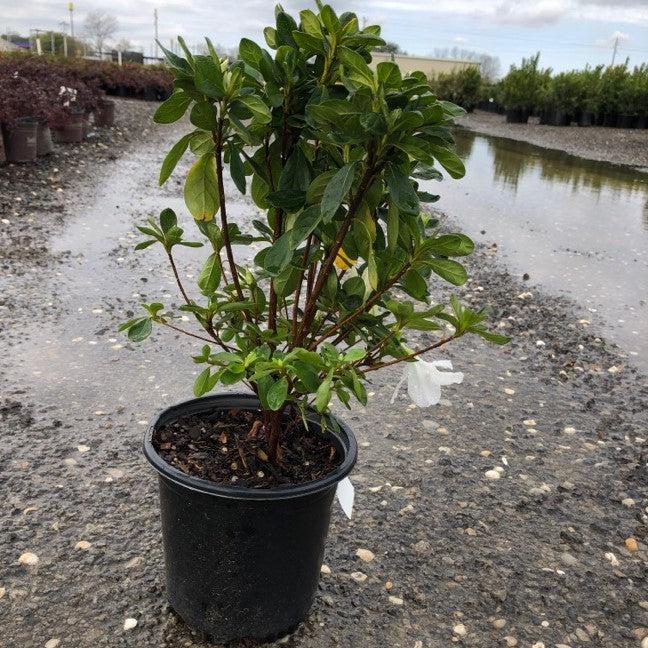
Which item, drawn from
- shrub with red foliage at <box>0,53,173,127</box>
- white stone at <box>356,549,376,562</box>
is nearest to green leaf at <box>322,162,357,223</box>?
white stone at <box>356,549,376,562</box>

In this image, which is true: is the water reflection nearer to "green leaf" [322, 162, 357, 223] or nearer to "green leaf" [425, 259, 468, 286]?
"green leaf" [425, 259, 468, 286]

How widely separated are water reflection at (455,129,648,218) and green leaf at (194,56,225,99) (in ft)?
25.9

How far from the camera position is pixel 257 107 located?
1.20 metres

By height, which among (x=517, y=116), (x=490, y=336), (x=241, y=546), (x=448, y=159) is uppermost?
(x=448, y=159)

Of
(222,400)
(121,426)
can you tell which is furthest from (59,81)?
(222,400)

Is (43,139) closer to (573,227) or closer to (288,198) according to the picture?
(573,227)

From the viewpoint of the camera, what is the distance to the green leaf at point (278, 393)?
4.40 ft

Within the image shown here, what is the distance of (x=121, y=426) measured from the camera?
2.78 meters

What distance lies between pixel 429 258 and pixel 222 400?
796mm

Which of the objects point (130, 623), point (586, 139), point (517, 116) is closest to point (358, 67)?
point (130, 623)

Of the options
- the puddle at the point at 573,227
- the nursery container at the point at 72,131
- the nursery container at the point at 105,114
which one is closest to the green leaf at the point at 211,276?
the puddle at the point at 573,227

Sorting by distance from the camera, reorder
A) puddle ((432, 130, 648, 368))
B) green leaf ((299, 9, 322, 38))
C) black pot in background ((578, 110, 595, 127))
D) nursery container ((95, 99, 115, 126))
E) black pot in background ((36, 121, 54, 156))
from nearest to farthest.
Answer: green leaf ((299, 9, 322, 38)), puddle ((432, 130, 648, 368)), black pot in background ((36, 121, 54, 156)), nursery container ((95, 99, 115, 126)), black pot in background ((578, 110, 595, 127))

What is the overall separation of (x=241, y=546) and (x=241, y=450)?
0.22 meters

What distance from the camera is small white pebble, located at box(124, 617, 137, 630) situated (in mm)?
1795
